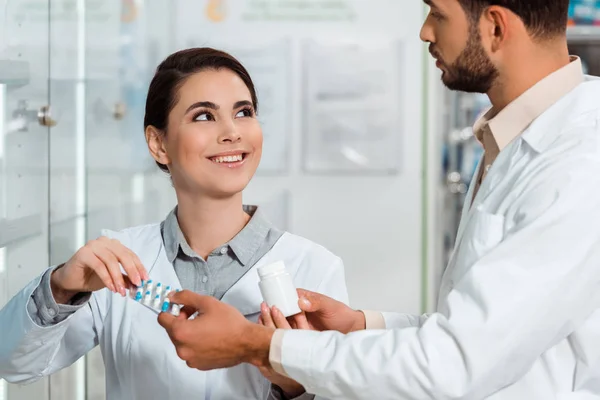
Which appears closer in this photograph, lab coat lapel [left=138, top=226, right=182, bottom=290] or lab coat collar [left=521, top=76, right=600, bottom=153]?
lab coat collar [left=521, top=76, right=600, bottom=153]

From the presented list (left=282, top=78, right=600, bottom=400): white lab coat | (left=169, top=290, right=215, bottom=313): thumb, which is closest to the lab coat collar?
(left=282, top=78, right=600, bottom=400): white lab coat

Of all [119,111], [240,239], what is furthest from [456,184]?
[240,239]

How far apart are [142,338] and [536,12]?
0.92 metres

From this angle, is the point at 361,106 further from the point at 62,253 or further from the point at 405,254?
the point at 62,253

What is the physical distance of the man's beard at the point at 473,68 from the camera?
1.44 m

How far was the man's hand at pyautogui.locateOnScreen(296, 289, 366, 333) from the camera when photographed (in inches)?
60.4

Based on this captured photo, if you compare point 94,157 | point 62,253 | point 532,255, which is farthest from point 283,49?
point 532,255

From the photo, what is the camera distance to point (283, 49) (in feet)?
12.3

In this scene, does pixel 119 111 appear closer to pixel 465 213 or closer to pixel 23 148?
pixel 23 148

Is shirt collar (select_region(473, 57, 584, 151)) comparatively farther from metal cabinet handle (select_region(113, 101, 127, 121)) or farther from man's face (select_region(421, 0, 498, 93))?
metal cabinet handle (select_region(113, 101, 127, 121))

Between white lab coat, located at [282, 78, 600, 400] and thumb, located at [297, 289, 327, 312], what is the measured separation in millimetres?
145

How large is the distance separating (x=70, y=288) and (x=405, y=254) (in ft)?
7.78

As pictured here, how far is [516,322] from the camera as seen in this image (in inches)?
47.6

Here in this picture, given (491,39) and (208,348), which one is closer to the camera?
(208,348)
